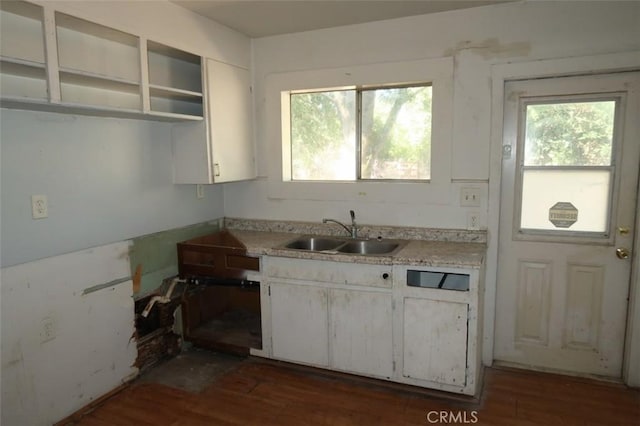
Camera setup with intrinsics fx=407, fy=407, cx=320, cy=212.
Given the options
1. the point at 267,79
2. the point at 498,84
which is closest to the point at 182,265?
the point at 267,79

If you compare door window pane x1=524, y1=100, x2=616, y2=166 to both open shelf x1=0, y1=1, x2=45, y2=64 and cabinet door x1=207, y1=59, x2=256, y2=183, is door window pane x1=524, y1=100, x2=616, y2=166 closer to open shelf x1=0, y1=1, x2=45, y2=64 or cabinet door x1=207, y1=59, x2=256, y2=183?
cabinet door x1=207, y1=59, x2=256, y2=183

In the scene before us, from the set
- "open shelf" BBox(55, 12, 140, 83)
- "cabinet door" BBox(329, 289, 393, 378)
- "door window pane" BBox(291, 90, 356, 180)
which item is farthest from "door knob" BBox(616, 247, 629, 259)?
"open shelf" BBox(55, 12, 140, 83)

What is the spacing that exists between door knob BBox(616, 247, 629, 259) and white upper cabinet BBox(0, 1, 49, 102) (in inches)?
135

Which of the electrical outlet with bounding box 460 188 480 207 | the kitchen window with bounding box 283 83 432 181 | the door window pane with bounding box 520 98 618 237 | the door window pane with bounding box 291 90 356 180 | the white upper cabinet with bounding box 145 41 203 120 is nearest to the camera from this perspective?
the door window pane with bounding box 520 98 618 237

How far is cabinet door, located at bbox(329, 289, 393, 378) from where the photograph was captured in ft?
8.64

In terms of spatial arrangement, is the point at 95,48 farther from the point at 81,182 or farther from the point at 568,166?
the point at 568,166

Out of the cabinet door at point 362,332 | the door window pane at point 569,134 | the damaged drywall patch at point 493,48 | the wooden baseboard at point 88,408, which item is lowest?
the wooden baseboard at point 88,408

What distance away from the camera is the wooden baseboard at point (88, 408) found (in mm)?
2387

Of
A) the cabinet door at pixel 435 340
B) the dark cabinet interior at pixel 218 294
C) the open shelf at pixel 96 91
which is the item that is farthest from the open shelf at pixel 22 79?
the cabinet door at pixel 435 340

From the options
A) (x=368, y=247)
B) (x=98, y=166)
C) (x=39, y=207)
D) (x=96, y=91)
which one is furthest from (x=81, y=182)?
(x=368, y=247)

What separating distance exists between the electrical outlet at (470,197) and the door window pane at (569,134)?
0.39 meters

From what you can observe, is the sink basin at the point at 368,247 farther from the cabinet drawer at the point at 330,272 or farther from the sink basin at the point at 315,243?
the cabinet drawer at the point at 330,272

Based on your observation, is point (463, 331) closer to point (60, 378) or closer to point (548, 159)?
point (548, 159)

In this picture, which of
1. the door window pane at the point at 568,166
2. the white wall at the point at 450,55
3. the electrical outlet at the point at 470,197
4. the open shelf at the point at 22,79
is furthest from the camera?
the electrical outlet at the point at 470,197
